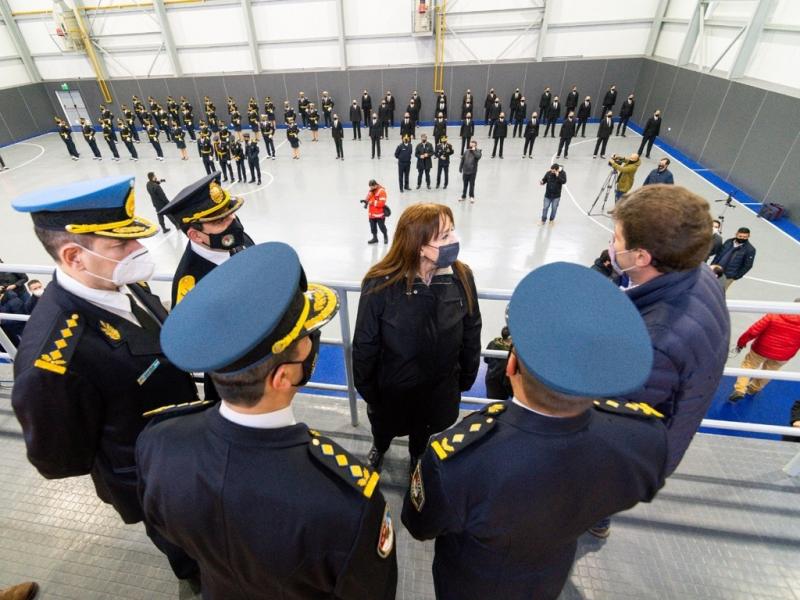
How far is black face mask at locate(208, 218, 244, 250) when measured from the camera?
2.70 metres

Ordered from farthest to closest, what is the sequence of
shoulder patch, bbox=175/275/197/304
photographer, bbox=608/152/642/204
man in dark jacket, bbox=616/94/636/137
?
1. man in dark jacket, bbox=616/94/636/137
2. photographer, bbox=608/152/642/204
3. shoulder patch, bbox=175/275/197/304

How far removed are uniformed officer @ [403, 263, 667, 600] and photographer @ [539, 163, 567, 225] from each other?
8.02m

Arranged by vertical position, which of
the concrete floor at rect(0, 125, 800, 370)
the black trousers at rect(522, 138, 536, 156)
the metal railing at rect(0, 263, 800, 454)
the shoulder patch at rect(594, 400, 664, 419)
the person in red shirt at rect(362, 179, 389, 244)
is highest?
the shoulder patch at rect(594, 400, 664, 419)

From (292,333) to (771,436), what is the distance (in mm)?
5466

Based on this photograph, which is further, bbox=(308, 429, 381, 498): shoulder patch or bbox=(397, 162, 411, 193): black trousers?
bbox=(397, 162, 411, 193): black trousers

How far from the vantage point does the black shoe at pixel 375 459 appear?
273cm

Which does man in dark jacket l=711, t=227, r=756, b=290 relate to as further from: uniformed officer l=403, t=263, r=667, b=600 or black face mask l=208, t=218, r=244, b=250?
black face mask l=208, t=218, r=244, b=250

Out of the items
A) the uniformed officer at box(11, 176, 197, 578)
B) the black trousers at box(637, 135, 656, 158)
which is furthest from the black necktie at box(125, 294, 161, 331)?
the black trousers at box(637, 135, 656, 158)

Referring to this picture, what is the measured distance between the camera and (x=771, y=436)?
4.19m

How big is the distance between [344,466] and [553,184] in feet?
28.3

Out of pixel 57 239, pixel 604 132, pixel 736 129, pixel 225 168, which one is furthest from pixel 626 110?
pixel 57 239

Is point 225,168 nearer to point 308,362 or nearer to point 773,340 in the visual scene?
point 308,362

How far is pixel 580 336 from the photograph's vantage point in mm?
1010

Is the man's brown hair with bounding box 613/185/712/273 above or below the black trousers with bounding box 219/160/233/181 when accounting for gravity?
above
